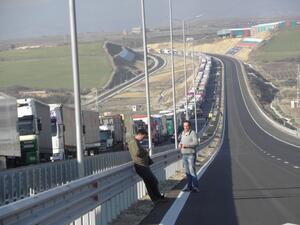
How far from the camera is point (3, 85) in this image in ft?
366

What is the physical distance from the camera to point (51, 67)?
143875mm

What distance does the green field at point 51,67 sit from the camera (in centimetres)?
12549

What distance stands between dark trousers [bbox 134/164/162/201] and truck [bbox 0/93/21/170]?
50.2ft

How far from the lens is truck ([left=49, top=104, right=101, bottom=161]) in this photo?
4669 centimetres

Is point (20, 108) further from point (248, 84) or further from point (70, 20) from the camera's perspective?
point (248, 84)

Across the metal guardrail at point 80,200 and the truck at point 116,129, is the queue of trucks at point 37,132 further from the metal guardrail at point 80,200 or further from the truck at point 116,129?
the metal guardrail at point 80,200

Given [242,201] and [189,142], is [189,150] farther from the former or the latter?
[242,201]

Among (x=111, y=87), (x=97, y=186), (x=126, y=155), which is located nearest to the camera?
(x=97, y=186)

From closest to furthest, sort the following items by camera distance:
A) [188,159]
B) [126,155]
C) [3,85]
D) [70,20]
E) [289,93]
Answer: [70,20], [188,159], [126,155], [3,85], [289,93]

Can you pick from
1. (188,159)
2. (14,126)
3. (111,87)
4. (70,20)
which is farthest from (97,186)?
(111,87)

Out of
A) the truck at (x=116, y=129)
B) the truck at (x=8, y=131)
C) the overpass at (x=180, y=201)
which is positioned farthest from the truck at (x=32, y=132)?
the truck at (x=116, y=129)

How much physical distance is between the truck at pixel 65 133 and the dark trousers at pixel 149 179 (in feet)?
90.8

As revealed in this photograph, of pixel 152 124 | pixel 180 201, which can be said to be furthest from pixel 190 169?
pixel 152 124

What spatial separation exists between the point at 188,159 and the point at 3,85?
93684 millimetres
